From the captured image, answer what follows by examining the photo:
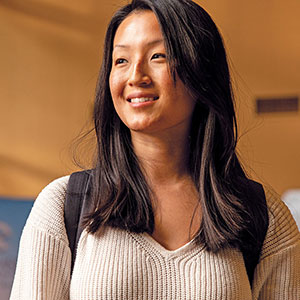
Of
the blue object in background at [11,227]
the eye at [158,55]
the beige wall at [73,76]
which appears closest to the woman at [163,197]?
the eye at [158,55]

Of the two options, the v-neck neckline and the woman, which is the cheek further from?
the v-neck neckline

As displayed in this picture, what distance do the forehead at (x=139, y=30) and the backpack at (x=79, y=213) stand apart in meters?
0.37

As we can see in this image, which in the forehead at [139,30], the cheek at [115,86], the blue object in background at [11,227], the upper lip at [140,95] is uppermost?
the forehead at [139,30]

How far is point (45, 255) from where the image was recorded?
1625mm

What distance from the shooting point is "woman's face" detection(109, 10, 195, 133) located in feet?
5.29

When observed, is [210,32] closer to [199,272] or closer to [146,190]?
[146,190]

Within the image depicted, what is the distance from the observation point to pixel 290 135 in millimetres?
6676

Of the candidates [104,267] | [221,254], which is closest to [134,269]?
[104,267]

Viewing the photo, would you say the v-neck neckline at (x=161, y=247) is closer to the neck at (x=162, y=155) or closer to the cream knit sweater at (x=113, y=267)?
the cream knit sweater at (x=113, y=267)

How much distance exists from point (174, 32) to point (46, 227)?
1.92 ft

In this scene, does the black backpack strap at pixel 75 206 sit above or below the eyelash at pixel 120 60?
below

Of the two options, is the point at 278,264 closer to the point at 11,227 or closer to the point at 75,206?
the point at 75,206

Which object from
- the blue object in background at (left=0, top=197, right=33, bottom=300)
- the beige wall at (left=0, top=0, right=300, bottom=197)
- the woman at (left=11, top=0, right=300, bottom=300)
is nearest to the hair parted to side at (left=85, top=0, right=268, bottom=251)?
the woman at (left=11, top=0, right=300, bottom=300)

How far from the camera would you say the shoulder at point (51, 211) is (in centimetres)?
164
